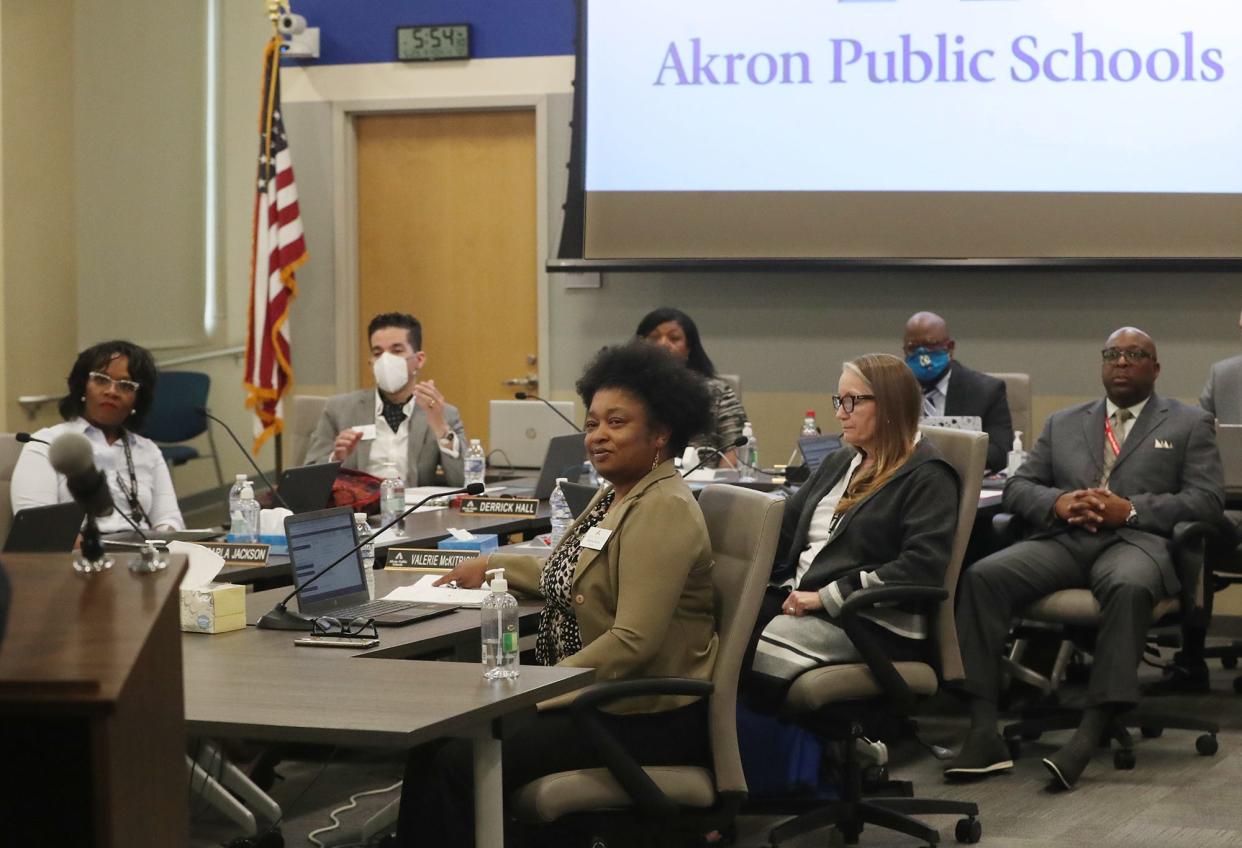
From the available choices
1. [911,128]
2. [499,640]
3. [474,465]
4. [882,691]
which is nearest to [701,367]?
[474,465]

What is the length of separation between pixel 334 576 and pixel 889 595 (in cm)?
133

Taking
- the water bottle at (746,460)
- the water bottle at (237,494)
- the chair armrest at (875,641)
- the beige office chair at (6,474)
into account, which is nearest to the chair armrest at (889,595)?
the chair armrest at (875,641)

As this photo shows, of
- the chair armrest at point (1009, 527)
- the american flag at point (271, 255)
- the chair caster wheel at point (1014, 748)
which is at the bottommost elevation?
the chair caster wheel at point (1014, 748)

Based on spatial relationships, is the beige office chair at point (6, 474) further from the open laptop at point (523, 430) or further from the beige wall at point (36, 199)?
the beige wall at point (36, 199)

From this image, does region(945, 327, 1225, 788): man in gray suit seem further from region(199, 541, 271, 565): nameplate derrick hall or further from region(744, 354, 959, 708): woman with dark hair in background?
region(199, 541, 271, 565): nameplate derrick hall

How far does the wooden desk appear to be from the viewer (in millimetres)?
1367

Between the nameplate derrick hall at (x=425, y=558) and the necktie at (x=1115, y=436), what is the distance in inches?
86.4

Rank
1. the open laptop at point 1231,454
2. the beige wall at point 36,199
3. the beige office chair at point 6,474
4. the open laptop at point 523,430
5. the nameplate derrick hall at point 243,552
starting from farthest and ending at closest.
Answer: the beige wall at point 36,199 → the open laptop at point 523,430 → the open laptop at point 1231,454 → the beige office chair at point 6,474 → the nameplate derrick hall at point 243,552

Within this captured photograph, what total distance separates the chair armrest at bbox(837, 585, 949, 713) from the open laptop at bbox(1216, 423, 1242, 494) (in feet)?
6.64

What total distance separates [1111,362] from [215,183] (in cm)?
630

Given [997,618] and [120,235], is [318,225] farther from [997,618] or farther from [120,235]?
[997,618]

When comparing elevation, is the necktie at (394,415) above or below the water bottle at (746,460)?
above

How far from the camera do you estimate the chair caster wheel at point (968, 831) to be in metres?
3.94

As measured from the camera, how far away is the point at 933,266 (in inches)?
279
